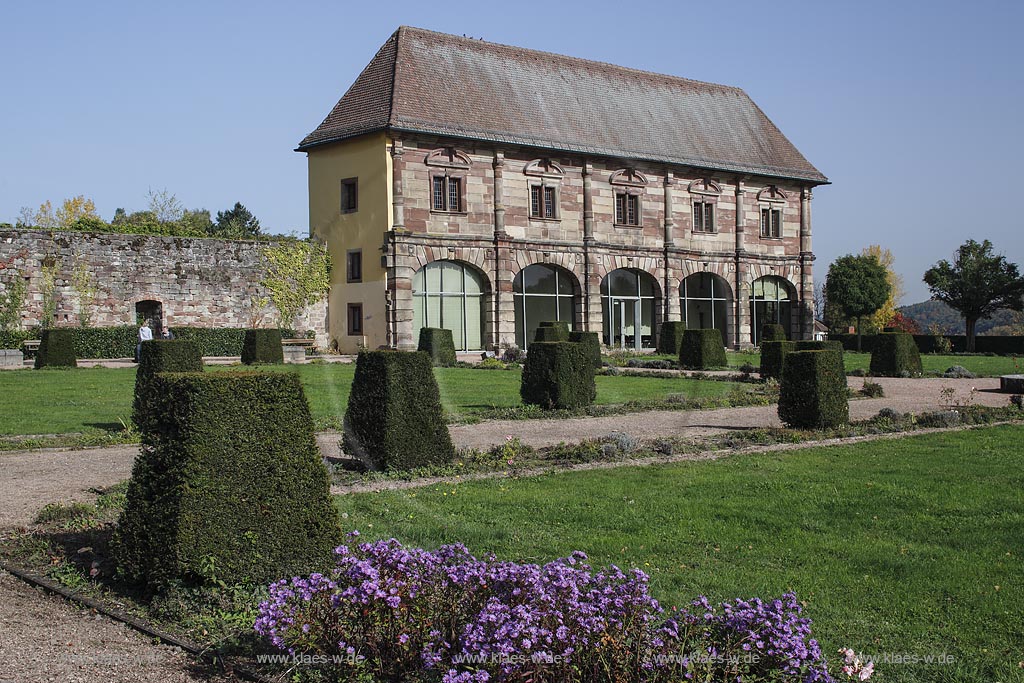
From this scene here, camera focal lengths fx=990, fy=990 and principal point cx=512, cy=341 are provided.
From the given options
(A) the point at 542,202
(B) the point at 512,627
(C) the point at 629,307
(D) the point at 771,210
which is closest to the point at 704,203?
(D) the point at 771,210

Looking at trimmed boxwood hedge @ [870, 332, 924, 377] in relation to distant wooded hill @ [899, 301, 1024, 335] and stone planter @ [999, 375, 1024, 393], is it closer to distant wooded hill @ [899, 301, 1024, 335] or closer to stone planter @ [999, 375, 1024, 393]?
stone planter @ [999, 375, 1024, 393]

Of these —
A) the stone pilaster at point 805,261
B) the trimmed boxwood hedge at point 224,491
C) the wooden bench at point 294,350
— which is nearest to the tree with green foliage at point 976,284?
the stone pilaster at point 805,261

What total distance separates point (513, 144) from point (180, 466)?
31089 mm

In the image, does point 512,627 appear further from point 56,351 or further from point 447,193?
point 447,193

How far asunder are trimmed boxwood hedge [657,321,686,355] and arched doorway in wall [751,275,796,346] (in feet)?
24.1

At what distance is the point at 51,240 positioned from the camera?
3017cm

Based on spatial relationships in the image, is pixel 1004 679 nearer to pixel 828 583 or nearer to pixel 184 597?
pixel 828 583

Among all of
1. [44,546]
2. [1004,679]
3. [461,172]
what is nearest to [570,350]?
[44,546]

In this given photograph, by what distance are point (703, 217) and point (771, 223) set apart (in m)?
4.30

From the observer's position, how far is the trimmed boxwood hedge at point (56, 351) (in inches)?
1025

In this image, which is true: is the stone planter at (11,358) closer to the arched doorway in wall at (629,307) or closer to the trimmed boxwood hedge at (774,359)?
the trimmed boxwood hedge at (774,359)

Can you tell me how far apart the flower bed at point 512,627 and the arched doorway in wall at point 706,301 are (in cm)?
3804

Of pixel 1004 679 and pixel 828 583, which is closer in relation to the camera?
pixel 1004 679

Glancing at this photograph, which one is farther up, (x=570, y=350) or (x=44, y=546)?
(x=570, y=350)
